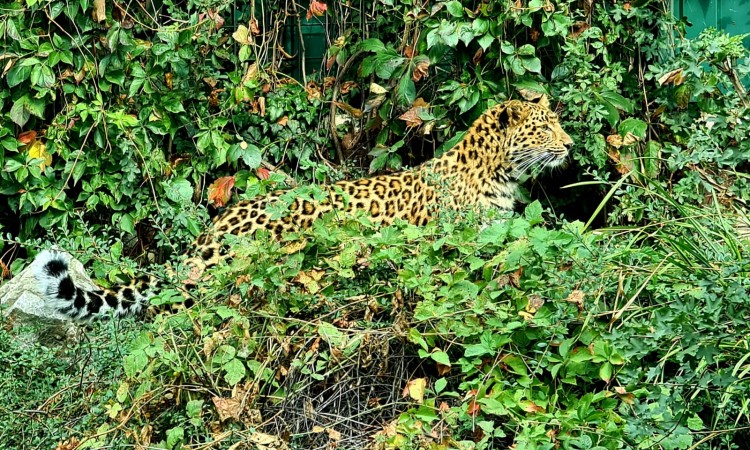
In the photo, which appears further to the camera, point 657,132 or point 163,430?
point 657,132

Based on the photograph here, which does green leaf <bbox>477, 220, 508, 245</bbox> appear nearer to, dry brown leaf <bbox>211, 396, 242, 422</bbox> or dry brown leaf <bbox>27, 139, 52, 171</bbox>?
dry brown leaf <bbox>211, 396, 242, 422</bbox>

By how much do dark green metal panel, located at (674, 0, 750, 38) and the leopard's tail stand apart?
173 inches

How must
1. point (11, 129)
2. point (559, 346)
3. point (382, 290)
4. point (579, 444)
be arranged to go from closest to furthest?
point (579, 444) → point (559, 346) → point (382, 290) → point (11, 129)

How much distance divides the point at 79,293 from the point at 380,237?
1.65 meters

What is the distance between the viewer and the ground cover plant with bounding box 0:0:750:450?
4.91m

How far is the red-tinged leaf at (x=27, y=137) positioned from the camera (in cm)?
788

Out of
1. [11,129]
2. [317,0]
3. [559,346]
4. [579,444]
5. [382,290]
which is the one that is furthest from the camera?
[317,0]

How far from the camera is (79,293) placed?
5930 millimetres

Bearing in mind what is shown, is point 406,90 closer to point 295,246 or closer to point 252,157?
point 252,157

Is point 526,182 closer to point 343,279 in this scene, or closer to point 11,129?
point 343,279

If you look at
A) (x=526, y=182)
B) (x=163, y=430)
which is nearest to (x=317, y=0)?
(x=526, y=182)

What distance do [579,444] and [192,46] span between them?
15.1 ft

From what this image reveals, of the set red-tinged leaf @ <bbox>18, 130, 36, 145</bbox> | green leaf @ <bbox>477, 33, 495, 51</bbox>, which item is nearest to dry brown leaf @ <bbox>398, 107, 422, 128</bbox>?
green leaf @ <bbox>477, 33, 495, 51</bbox>

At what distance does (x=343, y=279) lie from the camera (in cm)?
557
